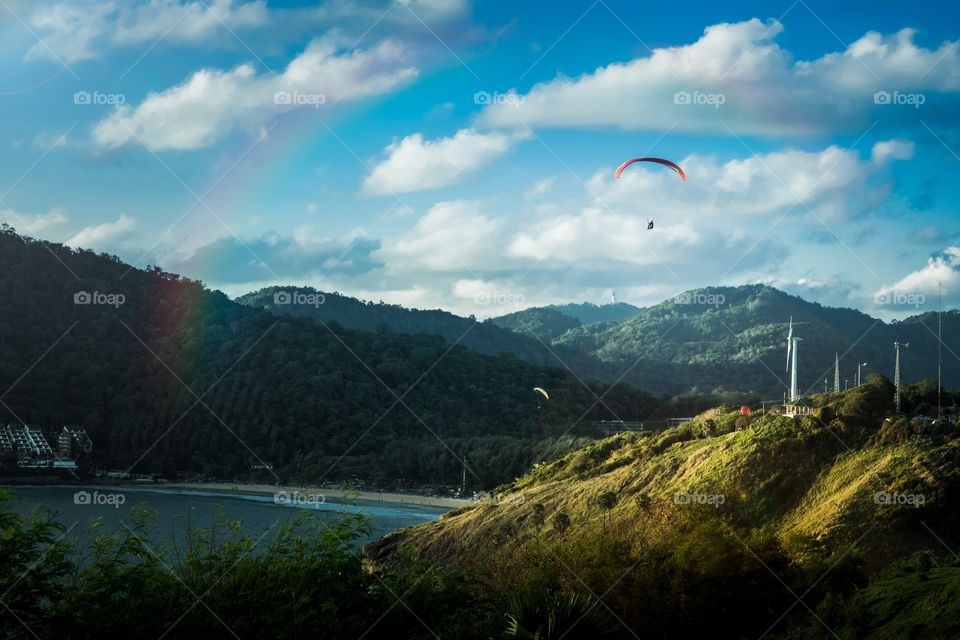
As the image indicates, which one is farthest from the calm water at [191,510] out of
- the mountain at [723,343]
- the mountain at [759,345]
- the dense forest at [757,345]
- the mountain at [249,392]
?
the dense forest at [757,345]

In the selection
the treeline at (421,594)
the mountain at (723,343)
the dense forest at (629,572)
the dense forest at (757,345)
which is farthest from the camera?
the mountain at (723,343)

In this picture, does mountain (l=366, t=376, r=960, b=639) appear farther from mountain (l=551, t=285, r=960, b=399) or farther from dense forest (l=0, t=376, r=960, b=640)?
mountain (l=551, t=285, r=960, b=399)

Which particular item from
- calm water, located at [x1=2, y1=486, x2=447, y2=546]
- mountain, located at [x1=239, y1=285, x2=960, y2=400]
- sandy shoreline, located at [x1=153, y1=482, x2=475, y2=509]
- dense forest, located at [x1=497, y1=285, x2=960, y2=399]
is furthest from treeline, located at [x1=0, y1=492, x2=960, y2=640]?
dense forest, located at [x1=497, y1=285, x2=960, y2=399]

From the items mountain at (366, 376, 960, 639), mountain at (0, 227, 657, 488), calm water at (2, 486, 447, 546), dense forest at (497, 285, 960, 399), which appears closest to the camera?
mountain at (366, 376, 960, 639)

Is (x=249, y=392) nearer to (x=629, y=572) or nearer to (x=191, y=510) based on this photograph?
(x=191, y=510)

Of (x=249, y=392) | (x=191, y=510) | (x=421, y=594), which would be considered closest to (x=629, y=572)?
(x=421, y=594)

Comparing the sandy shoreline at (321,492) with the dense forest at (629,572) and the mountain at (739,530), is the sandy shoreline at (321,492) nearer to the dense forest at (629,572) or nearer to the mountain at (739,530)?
the mountain at (739,530)

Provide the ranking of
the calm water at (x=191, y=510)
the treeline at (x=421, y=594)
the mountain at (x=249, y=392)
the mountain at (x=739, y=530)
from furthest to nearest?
1. the mountain at (x=249, y=392)
2. the calm water at (x=191, y=510)
3. the mountain at (x=739, y=530)
4. the treeline at (x=421, y=594)
